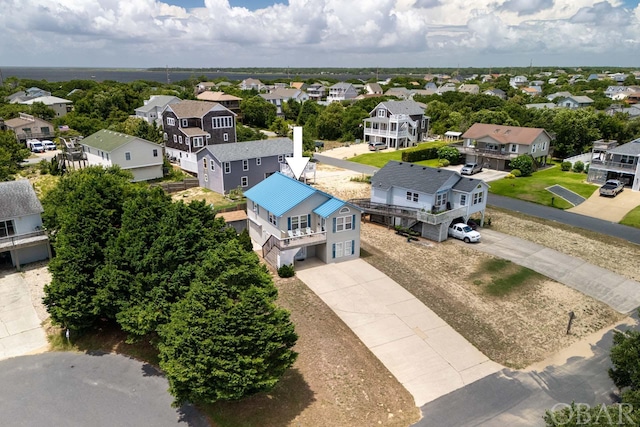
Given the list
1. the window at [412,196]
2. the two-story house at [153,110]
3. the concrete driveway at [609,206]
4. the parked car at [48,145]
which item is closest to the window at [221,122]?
the parked car at [48,145]

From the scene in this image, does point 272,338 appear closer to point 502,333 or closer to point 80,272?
point 80,272

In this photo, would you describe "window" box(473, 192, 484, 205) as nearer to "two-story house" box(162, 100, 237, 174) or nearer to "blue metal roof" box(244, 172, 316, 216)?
"blue metal roof" box(244, 172, 316, 216)

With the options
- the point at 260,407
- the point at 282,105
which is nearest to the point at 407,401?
the point at 260,407

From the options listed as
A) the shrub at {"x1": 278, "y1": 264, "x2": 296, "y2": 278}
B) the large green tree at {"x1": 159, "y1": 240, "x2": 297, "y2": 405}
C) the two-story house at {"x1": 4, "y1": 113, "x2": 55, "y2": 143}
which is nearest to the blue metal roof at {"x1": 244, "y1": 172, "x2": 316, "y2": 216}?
the shrub at {"x1": 278, "y1": 264, "x2": 296, "y2": 278}

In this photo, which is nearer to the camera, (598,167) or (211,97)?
(598,167)

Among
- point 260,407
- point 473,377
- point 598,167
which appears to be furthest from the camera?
point 598,167

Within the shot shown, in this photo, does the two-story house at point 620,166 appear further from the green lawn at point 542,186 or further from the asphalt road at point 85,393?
the asphalt road at point 85,393

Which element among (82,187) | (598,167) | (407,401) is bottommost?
(407,401)
